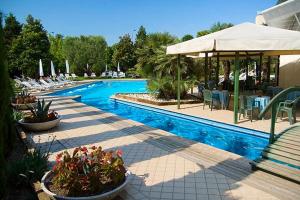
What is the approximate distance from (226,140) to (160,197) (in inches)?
182

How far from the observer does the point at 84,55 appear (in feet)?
128

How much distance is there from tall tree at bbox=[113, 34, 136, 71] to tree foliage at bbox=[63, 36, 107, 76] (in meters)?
2.52

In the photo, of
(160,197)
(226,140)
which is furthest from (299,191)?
(226,140)

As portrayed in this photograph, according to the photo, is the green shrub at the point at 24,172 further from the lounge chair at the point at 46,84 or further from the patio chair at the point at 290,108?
the lounge chair at the point at 46,84

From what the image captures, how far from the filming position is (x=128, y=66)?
39719 millimetres

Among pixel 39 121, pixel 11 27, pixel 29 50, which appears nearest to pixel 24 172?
pixel 39 121

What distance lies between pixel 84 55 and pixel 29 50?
10335 millimetres

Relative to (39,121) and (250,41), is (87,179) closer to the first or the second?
(39,121)

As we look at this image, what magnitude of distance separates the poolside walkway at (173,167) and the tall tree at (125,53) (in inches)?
1230

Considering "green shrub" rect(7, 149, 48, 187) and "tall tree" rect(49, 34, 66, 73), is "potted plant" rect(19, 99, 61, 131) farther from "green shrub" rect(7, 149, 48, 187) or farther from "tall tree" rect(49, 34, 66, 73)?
"tall tree" rect(49, 34, 66, 73)

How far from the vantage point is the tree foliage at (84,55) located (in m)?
38.8

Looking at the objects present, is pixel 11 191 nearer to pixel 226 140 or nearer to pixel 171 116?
pixel 226 140

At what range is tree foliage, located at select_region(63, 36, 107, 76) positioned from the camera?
127 ft

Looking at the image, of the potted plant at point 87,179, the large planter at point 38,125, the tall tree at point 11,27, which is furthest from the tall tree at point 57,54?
the potted plant at point 87,179
